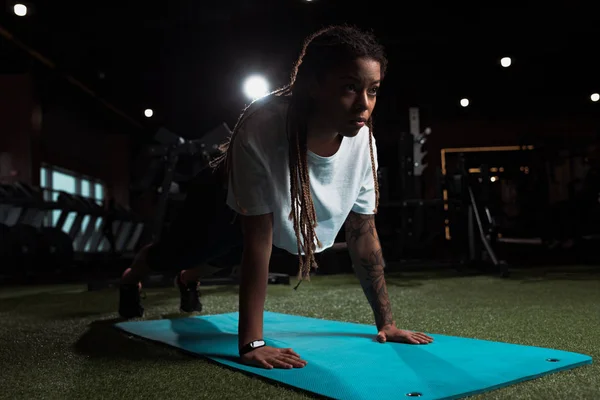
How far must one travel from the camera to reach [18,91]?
9109 mm

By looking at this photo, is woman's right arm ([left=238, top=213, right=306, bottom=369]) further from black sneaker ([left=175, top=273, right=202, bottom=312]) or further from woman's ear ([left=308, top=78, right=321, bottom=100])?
black sneaker ([left=175, top=273, right=202, bottom=312])

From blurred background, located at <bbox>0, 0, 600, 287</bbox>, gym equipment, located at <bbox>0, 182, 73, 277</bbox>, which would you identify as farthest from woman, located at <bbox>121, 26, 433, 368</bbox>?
gym equipment, located at <bbox>0, 182, 73, 277</bbox>

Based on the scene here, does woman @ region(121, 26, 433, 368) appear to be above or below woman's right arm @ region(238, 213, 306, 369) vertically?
above

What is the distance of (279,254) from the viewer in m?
4.93

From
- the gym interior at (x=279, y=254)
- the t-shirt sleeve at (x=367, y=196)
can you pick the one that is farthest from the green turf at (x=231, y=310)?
the t-shirt sleeve at (x=367, y=196)

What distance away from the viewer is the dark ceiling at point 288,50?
22.4 ft

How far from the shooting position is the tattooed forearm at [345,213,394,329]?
1797 millimetres

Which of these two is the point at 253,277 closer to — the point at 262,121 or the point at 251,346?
the point at 251,346

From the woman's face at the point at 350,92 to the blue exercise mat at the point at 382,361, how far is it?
1.93 ft

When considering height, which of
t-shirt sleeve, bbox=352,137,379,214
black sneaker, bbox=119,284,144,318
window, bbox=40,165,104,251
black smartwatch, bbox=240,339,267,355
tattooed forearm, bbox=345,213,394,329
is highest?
window, bbox=40,165,104,251

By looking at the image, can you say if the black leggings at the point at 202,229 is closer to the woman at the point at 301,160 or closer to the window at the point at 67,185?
the woman at the point at 301,160

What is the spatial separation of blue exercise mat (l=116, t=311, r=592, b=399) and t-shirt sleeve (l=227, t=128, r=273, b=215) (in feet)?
1.33

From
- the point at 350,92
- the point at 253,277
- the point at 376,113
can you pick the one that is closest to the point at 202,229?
the point at 253,277

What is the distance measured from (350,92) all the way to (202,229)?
772 millimetres
